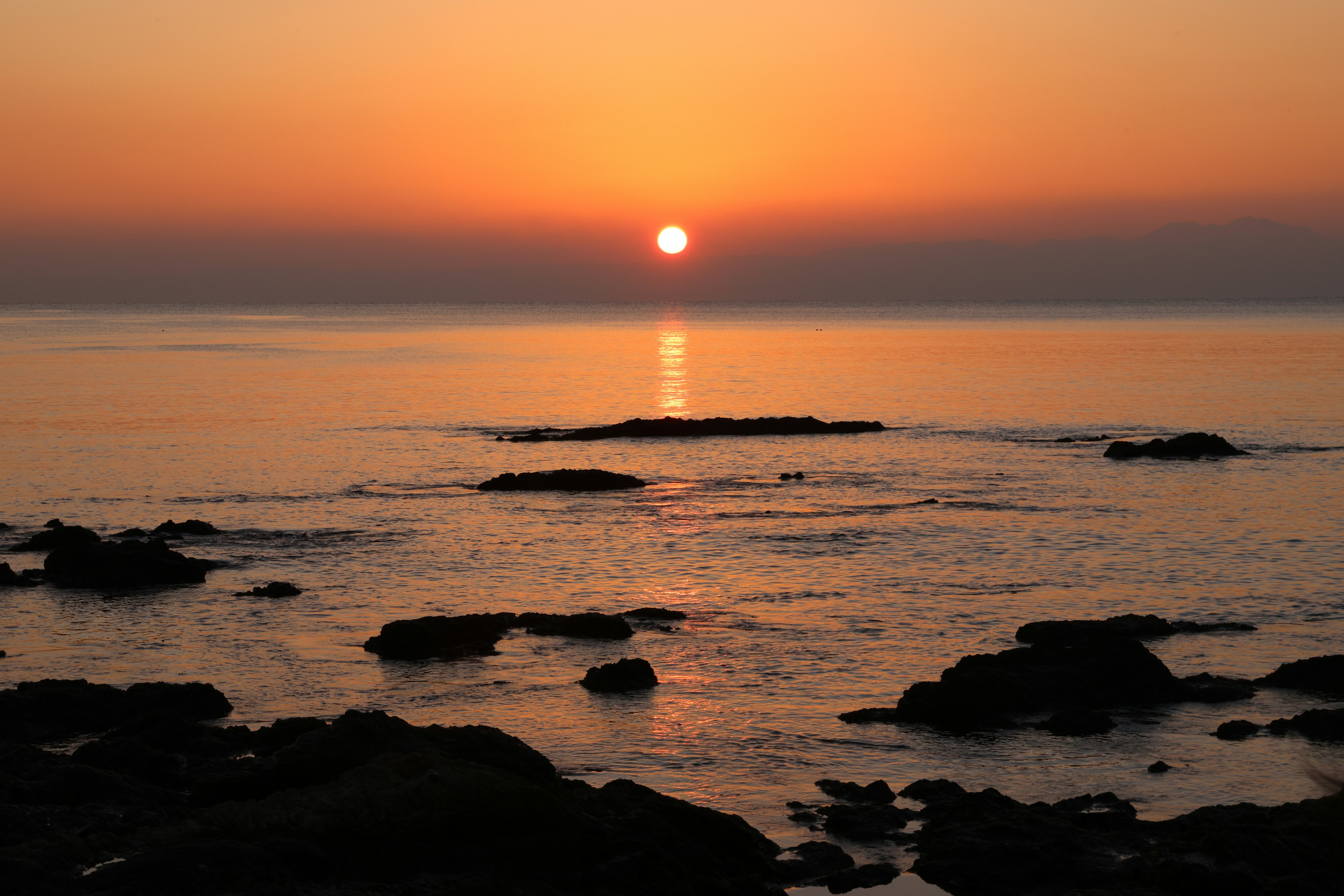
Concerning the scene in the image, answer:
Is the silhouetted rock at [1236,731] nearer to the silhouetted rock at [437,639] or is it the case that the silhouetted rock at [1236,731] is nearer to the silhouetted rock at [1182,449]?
the silhouetted rock at [437,639]

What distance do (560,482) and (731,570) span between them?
16282 mm

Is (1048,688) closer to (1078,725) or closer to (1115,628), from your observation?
(1078,725)

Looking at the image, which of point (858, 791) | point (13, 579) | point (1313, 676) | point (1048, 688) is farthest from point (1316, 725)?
point (13, 579)

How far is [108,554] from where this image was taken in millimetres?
29266

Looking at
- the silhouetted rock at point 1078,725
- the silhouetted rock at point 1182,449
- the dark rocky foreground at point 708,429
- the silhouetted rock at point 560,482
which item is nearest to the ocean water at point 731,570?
the silhouetted rock at point 1078,725

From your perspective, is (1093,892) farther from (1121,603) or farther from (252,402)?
(252,402)

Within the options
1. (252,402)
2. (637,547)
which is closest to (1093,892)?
(637,547)

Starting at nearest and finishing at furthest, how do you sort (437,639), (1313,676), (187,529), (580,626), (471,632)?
(1313,676), (437,639), (471,632), (580,626), (187,529)

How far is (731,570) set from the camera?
31.2 m

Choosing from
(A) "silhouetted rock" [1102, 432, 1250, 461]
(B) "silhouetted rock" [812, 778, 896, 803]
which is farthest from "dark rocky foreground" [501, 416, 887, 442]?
(B) "silhouetted rock" [812, 778, 896, 803]

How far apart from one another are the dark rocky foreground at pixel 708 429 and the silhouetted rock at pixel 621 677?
149 ft

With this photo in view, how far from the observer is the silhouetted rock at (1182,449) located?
53688 mm

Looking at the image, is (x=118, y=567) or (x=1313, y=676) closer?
(x=1313, y=676)

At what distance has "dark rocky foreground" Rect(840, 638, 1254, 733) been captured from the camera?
60.6ft
